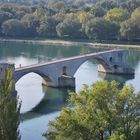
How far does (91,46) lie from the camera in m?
91.7

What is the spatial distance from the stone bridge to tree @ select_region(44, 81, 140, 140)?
877 inches

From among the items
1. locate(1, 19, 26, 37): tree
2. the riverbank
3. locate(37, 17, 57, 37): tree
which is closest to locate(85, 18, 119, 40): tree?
the riverbank

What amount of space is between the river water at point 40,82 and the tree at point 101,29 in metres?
5.41

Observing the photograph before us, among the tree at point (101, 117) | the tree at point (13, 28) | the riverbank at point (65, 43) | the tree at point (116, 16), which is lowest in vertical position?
the riverbank at point (65, 43)

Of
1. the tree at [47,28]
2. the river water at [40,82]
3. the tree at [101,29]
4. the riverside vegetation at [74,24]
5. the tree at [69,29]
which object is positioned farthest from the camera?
the tree at [47,28]

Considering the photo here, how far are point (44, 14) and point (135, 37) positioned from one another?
26.8 metres

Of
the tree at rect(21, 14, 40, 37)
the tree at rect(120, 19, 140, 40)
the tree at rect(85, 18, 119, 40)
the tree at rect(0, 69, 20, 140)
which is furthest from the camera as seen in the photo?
the tree at rect(21, 14, 40, 37)

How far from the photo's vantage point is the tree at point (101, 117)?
76.1 feet

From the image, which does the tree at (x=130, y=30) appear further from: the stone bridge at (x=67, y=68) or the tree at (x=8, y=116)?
the tree at (x=8, y=116)

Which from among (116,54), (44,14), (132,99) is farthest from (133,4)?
(132,99)

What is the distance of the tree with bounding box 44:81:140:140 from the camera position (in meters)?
23.2

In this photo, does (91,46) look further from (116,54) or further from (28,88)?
(28,88)

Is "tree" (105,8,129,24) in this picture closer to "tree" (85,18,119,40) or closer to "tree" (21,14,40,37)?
"tree" (85,18,119,40)

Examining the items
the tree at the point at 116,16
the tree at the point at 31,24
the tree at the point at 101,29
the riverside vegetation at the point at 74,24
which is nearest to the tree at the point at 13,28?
the riverside vegetation at the point at 74,24
